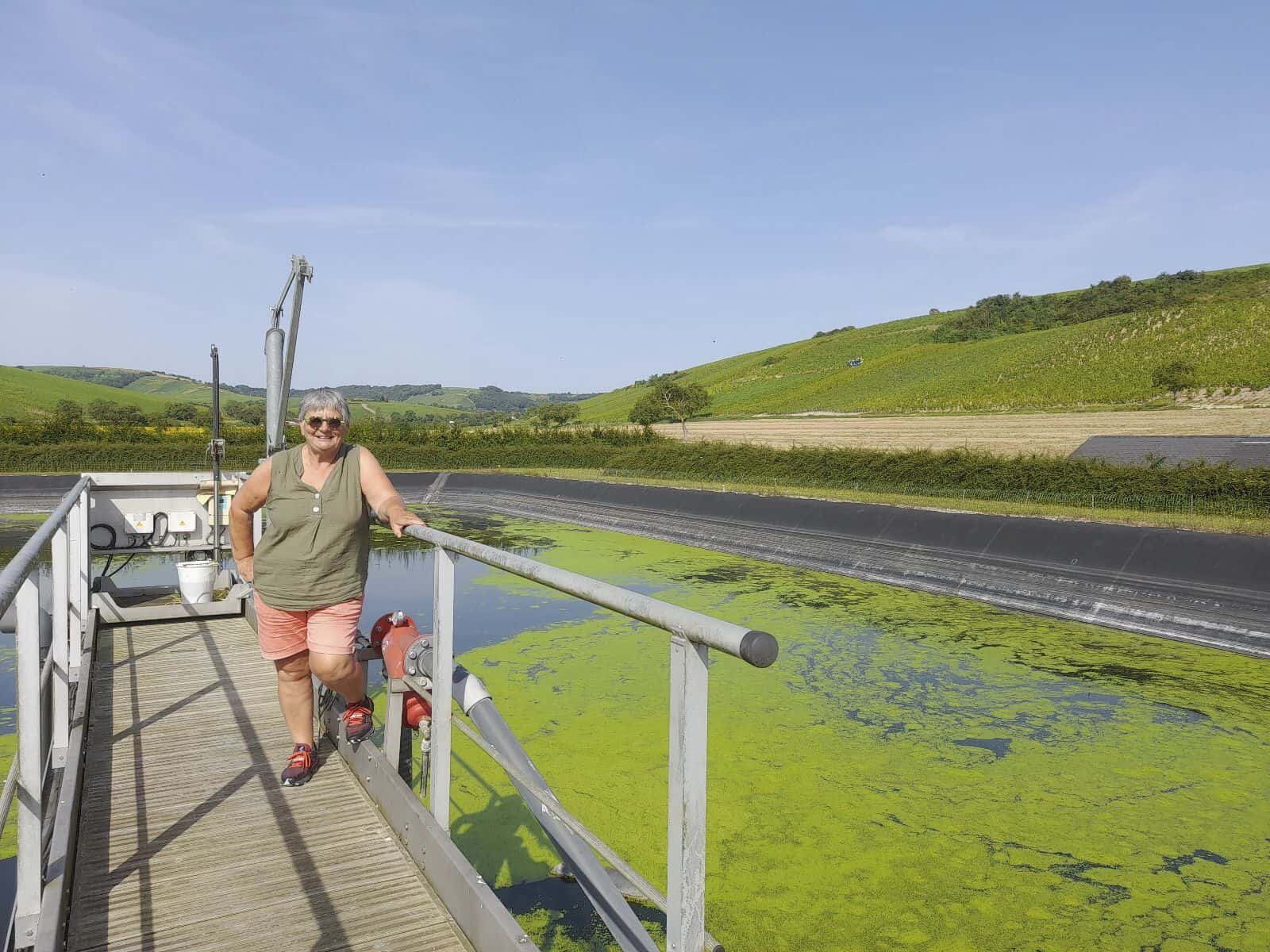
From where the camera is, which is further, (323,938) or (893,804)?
(893,804)

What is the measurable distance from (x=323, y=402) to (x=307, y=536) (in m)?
0.42

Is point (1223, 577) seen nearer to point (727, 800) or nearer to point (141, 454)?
point (727, 800)

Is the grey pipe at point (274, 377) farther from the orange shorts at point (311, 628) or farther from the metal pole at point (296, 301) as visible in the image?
the orange shorts at point (311, 628)

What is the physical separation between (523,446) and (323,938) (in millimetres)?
34365

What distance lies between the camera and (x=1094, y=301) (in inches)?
2322

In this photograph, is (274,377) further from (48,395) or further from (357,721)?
(48,395)

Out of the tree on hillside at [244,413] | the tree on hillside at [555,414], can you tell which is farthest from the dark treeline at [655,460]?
the tree on hillside at [244,413]

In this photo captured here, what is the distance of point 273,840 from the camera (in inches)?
99.8

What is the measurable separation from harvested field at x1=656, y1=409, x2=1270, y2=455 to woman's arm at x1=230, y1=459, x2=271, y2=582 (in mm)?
22006

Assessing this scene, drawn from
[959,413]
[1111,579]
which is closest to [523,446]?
[959,413]

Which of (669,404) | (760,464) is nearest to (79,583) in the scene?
(760,464)

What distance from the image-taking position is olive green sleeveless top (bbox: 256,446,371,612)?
8.95 feet

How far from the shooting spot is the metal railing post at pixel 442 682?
7.67ft

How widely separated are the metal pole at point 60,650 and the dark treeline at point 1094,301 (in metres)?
51.2
